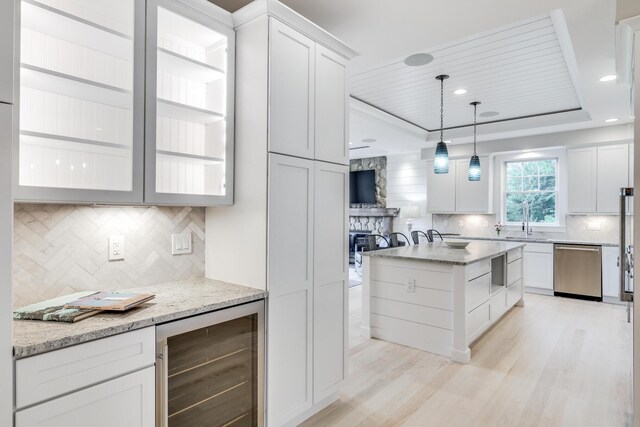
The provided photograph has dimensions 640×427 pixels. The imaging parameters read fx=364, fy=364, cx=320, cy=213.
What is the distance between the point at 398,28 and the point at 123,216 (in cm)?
223

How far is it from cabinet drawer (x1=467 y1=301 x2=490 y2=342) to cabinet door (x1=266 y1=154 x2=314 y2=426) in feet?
6.06

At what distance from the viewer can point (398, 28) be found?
2.64 m

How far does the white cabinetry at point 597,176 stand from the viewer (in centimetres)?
543

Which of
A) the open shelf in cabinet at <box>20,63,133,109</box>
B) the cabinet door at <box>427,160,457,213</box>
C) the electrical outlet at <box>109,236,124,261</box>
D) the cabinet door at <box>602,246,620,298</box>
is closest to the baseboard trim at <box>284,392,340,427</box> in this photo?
the electrical outlet at <box>109,236,124,261</box>

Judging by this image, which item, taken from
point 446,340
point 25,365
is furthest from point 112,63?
point 446,340

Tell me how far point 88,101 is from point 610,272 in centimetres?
661

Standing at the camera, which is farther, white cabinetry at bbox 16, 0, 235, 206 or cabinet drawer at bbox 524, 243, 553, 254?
cabinet drawer at bbox 524, 243, 553, 254

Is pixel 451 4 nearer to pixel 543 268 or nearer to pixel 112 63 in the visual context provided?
pixel 112 63

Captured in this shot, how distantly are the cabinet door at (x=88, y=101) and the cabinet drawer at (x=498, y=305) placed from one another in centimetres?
384

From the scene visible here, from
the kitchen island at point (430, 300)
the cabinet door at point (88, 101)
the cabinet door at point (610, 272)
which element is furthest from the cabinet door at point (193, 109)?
the cabinet door at point (610, 272)

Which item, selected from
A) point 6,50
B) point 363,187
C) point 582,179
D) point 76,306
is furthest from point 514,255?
point 6,50

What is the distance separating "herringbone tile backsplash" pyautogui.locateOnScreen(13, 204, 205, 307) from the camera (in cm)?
167

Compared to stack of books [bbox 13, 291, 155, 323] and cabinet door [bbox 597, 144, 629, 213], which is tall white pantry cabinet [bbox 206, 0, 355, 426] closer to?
stack of books [bbox 13, 291, 155, 323]

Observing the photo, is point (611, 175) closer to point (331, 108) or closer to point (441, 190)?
point (441, 190)
